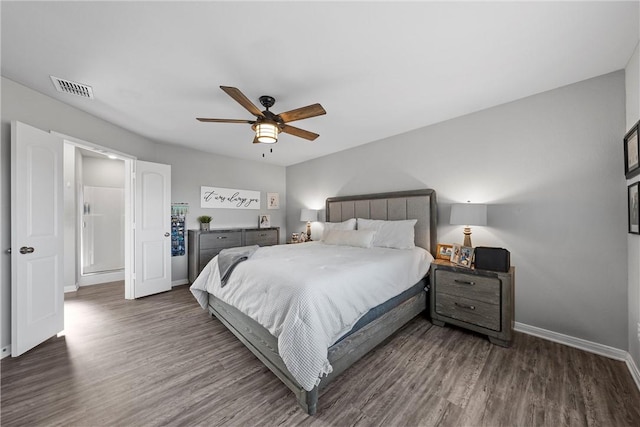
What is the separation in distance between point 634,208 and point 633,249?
14.2 inches

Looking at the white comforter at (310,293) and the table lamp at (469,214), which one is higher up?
the table lamp at (469,214)

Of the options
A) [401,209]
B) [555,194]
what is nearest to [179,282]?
[401,209]

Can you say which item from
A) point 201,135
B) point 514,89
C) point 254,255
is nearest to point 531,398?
point 254,255

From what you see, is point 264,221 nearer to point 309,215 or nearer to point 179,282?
point 309,215

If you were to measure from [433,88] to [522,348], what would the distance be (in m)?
2.73

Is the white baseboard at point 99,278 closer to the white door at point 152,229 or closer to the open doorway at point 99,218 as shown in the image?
the open doorway at point 99,218

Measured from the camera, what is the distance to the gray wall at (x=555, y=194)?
6.95 feet

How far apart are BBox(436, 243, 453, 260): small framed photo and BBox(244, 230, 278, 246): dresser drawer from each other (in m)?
3.45

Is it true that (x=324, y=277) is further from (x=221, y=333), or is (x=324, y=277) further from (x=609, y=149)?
(x=609, y=149)

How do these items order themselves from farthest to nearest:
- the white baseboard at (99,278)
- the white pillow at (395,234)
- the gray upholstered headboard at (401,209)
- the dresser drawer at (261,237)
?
the dresser drawer at (261,237) < the white baseboard at (99,278) < the gray upholstered headboard at (401,209) < the white pillow at (395,234)

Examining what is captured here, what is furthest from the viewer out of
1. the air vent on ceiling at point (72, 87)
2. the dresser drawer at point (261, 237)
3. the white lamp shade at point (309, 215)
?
the white lamp shade at point (309, 215)

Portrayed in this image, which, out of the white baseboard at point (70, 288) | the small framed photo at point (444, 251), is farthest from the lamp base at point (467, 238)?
the white baseboard at point (70, 288)

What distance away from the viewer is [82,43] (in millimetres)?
1733

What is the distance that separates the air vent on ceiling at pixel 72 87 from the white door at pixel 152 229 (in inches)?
52.7
